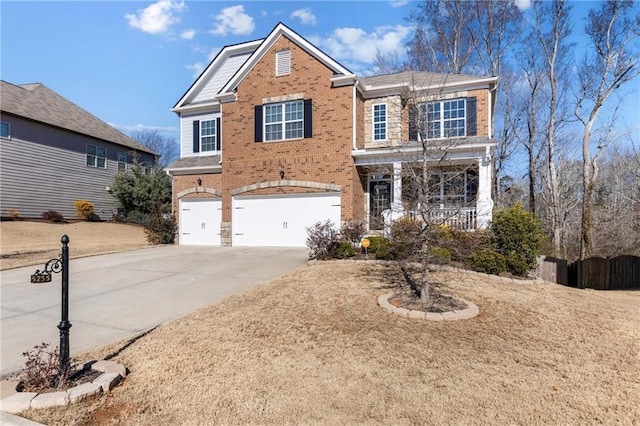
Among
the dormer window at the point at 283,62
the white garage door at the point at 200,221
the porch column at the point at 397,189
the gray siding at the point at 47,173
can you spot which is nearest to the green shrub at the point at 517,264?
the porch column at the point at 397,189

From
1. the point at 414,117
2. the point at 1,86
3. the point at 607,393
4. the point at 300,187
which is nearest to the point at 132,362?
the point at 607,393

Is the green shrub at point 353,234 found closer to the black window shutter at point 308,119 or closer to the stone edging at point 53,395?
the black window shutter at point 308,119

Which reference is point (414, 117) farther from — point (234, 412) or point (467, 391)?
point (234, 412)

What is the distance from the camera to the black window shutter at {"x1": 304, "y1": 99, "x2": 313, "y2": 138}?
14273 millimetres

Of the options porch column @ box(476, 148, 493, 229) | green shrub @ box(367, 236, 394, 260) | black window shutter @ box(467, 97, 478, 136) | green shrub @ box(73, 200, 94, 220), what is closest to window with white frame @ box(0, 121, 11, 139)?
green shrub @ box(73, 200, 94, 220)

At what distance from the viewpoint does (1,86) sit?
2039 cm

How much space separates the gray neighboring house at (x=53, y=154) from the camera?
18.8 meters

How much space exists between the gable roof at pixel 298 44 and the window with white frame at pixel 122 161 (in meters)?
14.4

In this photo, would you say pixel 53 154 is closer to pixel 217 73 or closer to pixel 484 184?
pixel 217 73

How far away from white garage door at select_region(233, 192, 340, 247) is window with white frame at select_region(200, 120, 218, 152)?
3789 millimetres

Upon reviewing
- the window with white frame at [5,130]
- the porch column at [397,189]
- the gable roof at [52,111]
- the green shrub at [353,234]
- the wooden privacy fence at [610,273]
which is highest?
the gable roof at [52,111]

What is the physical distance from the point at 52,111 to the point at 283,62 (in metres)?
17.2

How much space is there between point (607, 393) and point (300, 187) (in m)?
11.9

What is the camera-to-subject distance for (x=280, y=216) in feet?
48.1
